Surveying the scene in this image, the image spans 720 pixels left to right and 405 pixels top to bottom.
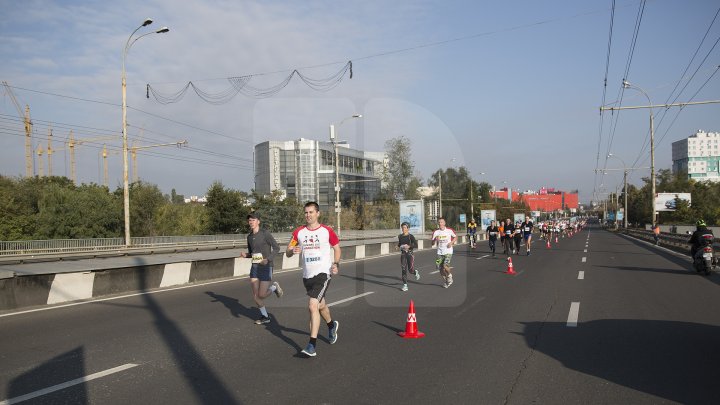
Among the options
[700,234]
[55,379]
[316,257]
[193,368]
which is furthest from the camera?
[700,234]

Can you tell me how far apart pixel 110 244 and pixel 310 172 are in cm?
5117

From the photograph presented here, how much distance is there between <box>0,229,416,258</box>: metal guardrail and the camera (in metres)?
33.9

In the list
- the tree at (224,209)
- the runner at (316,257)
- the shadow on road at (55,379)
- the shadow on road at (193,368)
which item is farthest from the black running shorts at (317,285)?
the tree at (224,209)

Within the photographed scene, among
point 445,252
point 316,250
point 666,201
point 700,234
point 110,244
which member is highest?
point 666,201

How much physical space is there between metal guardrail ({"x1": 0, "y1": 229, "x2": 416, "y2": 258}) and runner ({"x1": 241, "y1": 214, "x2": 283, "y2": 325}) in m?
29.0

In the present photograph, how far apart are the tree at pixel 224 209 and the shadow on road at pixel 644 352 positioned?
49.7m

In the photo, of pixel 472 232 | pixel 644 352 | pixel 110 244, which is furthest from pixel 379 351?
pixel 110 244

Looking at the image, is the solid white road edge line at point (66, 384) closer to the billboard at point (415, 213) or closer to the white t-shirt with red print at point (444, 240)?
the white t-shirt with red print at point (444, 240)

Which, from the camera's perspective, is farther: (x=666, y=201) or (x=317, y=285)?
(x=666, y=201)

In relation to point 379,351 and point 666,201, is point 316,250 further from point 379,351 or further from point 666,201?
point 666,201

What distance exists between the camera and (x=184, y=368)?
250 inches

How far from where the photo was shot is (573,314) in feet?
33.0

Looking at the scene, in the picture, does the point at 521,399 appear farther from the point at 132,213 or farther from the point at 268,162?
the point at 268,162

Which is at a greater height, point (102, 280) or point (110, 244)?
point (102, 280)
